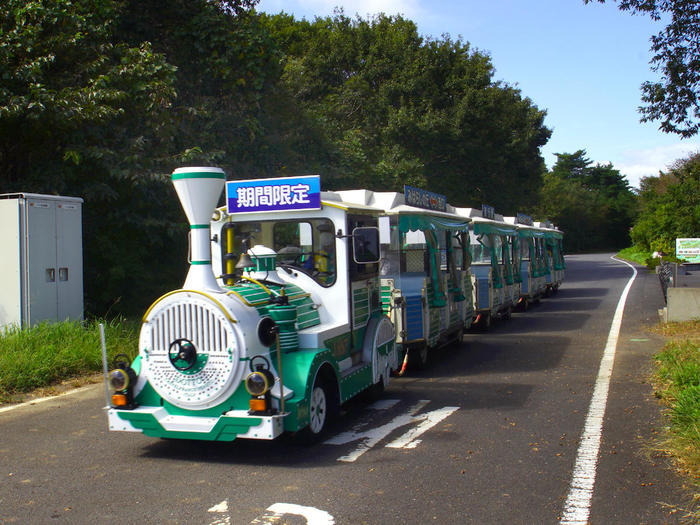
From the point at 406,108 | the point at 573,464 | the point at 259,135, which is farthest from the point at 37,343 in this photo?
the point at 406,108

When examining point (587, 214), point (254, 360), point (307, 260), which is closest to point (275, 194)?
point (307, 260)

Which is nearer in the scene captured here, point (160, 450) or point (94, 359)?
point (160, 450)

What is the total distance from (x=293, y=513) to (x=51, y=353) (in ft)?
19.6

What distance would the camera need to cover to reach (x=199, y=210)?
19.1 ft

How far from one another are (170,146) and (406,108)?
17.2 metres

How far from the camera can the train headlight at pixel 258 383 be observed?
5.36m

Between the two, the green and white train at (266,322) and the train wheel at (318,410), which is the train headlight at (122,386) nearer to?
the green and white train at (266,322)

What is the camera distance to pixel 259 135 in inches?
658

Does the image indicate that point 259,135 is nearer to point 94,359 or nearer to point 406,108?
point 94,359

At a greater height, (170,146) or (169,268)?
(170,146)

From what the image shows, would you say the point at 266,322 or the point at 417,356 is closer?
the point at 266,322

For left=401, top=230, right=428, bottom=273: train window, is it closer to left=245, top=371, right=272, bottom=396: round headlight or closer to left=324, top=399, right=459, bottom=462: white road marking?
left=324, top=399, right=459, bottom=462: white road marking

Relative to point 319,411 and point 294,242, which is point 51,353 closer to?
point 294,242

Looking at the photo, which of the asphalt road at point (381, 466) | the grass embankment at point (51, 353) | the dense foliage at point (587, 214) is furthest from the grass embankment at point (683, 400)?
the dense foliage at point (587, 214)
